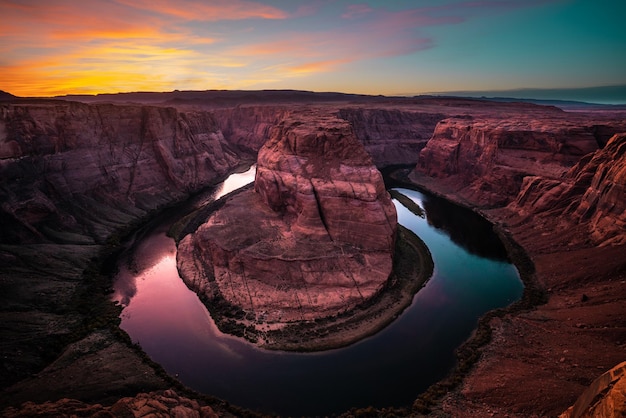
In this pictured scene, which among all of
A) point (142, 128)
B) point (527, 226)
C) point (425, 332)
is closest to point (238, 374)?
point (425, 332)

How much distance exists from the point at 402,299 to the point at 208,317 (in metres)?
20.4

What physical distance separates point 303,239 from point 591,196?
3864 cm

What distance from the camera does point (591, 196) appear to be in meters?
46.9

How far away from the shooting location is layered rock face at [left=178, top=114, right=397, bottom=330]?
37156 mm

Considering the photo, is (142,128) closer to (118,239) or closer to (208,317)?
(118,239)

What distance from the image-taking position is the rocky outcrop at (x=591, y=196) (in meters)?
41.7

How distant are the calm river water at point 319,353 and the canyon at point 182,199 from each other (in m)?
1.86

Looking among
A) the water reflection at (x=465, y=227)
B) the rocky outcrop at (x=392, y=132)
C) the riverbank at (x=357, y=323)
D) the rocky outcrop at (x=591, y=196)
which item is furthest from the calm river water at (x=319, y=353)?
the rocky outcrop at (x=392, y=132)

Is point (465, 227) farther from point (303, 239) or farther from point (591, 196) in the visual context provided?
point (303, 239)

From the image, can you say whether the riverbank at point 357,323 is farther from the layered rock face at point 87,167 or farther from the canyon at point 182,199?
the layered rock face at point 87,167

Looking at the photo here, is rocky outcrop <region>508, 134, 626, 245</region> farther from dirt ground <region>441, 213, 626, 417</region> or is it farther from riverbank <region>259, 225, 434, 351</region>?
riverbank <region>259, 225, 434, 351</region>

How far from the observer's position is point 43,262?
135 ft

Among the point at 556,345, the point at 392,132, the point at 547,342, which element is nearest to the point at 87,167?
the point at 547,342

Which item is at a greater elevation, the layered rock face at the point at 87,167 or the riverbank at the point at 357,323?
the layered rock face at the point at 87,167
